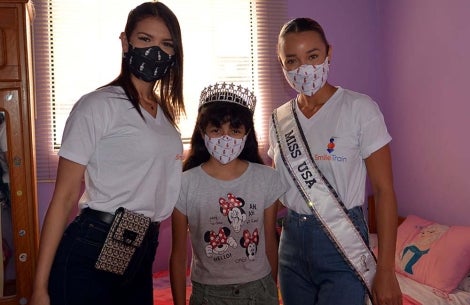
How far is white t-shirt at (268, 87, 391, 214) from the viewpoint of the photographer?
5.67ft

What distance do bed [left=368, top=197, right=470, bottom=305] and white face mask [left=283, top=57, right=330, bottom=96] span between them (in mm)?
1496

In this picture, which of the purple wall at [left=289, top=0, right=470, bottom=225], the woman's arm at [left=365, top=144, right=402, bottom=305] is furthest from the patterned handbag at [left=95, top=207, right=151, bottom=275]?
the purple wall at [left=289, top=0, right=470, bottom=225]

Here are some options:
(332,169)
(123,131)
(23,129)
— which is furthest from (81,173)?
(23,129)

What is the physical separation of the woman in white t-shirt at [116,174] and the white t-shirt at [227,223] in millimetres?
142

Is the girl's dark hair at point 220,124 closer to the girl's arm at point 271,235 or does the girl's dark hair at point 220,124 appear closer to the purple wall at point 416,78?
the girl's arm at point 271,235

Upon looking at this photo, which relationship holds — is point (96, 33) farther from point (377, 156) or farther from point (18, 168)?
point (377, 156)

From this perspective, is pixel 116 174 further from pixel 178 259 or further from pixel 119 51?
pixel 119 51

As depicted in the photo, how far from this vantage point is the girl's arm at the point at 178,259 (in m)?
1.87

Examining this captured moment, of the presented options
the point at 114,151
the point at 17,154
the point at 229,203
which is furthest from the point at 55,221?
the point at 17,154

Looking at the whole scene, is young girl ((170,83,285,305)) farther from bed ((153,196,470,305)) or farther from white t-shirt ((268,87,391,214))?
bed ((153,196,470,305))

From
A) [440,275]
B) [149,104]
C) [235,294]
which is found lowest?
[440,275]

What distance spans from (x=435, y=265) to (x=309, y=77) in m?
1.67

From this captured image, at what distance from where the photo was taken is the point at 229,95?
1.96 meters

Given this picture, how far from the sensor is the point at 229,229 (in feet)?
6.04
